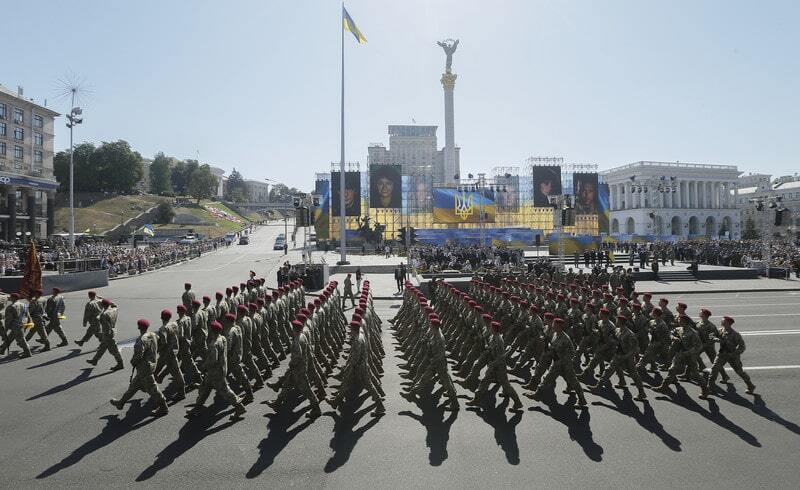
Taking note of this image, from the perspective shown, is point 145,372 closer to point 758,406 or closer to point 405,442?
point 405,442

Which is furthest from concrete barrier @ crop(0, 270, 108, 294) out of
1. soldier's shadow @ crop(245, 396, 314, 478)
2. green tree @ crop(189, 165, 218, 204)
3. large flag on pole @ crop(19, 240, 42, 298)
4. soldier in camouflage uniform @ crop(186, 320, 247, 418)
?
green tree @ crop(189, 165, 218, 204)

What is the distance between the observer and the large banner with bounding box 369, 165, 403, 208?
2242 inches

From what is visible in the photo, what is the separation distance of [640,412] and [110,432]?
309 inches

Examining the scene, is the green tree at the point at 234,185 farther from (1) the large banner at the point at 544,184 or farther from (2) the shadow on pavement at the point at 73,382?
(2) the shadow on pavement at the point at 73,382

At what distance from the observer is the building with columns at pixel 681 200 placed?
3807 inches

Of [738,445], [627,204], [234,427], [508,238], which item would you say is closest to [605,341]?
[738,445]

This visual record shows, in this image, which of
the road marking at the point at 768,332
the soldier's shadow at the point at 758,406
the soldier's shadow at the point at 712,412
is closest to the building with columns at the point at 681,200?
the road marking at the point at 768,332

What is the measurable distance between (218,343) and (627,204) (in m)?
105

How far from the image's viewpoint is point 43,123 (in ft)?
202

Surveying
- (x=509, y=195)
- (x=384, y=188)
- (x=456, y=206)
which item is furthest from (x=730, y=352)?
(x=509, y=195)

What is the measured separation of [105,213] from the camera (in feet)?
273

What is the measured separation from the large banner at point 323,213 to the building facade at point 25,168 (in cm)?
2798

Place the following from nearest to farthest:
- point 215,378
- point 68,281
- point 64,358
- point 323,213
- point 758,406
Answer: point 215,378 → point 758,406 → point 64,358 → point 68,281 → point 323,213

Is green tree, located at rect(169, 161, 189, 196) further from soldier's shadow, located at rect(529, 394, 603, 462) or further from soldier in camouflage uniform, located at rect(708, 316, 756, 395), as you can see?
soldier in camouflage uniform, located at rect(708, 316, 756, 395)
